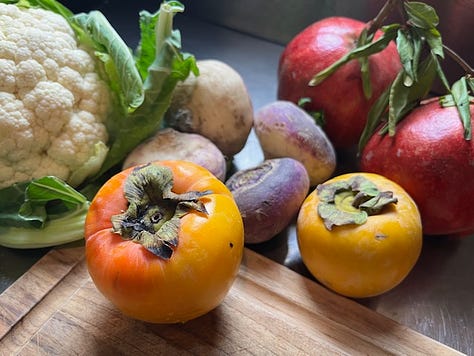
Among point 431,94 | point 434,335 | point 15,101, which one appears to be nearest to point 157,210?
point 15,101

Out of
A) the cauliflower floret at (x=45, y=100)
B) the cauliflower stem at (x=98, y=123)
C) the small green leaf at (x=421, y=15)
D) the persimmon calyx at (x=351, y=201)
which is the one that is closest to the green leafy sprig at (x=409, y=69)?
the small green leaf at (x=421, y=15)

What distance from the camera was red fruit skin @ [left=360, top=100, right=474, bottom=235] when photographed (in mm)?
667

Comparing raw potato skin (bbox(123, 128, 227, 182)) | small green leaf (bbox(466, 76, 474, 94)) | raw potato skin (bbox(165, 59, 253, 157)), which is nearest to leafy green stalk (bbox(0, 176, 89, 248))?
raw potato skin (bbox(123, 128, 227, 182))

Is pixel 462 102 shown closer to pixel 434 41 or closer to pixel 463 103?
pixel 463 103

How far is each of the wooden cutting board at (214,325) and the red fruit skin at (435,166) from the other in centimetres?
17

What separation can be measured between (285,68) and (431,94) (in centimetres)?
36

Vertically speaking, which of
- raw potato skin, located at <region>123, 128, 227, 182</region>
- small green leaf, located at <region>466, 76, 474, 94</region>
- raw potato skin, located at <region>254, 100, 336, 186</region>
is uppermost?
small green leaf, located at <region>466, 76, 474, 94</region>

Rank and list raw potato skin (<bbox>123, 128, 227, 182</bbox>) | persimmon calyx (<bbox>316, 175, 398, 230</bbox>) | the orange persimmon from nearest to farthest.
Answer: the orange persimmon
persimmon calyx (<bbox>316, 175, 398, 230</bbox>)
raw potato skin (<bbox>123, 128, 227, 182</bbox>)

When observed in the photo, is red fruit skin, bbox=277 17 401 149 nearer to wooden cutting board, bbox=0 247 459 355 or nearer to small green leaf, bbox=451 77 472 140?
small green leaf, bbox=451 77 472 140

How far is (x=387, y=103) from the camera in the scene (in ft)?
2.53

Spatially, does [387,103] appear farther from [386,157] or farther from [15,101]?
[15,101]

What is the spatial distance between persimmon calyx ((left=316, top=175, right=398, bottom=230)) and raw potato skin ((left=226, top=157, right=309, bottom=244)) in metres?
0.05

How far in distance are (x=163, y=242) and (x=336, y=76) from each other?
0.44 meters

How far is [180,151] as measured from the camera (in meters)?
0.75
